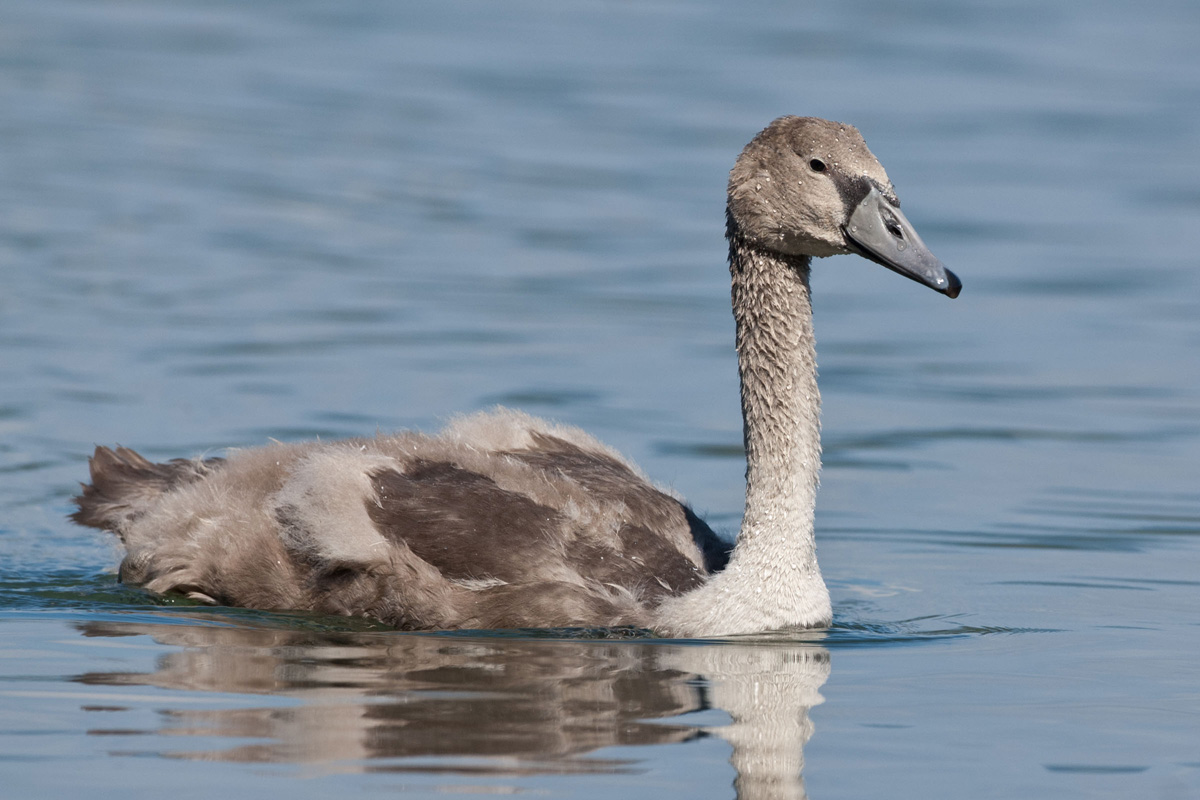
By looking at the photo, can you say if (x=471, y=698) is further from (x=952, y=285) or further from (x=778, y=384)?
(x=952, y=285)

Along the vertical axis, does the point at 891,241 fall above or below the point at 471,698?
above

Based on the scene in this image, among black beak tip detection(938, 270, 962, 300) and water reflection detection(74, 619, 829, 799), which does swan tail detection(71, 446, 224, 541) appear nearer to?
Result: water reflection detection(74, 619, 829, 799)

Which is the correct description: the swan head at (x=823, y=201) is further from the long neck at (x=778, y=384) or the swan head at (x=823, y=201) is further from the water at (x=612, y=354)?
the water at (x=612, y=354)

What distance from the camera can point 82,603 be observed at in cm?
925

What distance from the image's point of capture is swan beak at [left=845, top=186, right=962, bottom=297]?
8.52m

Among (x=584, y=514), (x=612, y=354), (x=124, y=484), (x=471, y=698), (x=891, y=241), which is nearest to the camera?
(x=471, y=698)

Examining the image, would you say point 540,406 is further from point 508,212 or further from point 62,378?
point 508,212

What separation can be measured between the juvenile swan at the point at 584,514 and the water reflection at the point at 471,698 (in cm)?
23

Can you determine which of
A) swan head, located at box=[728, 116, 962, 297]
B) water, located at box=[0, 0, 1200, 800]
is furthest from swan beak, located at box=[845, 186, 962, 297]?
water, located at box=[0, 0, 1200, 800]

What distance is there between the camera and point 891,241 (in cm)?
855

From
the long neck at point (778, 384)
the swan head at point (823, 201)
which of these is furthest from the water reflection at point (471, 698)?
the swan head at point (823, 201)

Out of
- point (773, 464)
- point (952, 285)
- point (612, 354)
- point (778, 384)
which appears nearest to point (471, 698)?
point (773, 464)

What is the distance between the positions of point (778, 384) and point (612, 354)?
528 centimetres

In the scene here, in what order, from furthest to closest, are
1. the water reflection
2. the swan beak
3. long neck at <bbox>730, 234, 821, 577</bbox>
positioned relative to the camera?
long neck at <bbox>730, 234, 821, 577</bbox> → the swan beak → the water reflection
